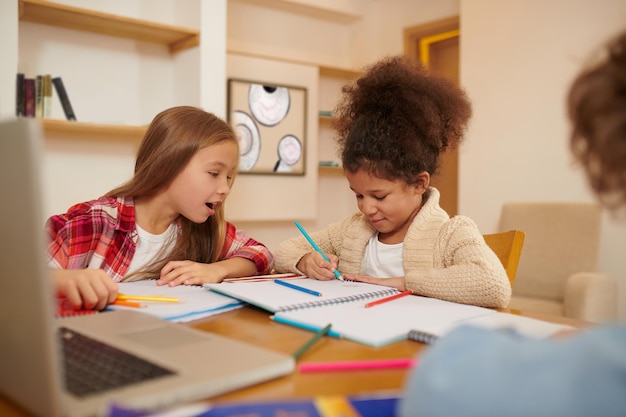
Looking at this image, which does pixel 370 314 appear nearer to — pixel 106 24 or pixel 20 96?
pixel 20 96

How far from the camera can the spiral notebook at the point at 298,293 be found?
0.94m

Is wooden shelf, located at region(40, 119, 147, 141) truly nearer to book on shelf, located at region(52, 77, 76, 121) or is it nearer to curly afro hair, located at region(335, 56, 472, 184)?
book on shelf, located at region(52, 77, 76, 121)

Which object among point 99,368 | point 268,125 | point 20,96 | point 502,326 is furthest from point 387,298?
point 268,125

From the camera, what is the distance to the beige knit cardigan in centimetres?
106

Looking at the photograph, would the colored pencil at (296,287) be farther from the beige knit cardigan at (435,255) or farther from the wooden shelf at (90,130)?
the wooden shelf at (90,130)

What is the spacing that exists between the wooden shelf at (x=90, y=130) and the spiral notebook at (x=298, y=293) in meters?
1.99

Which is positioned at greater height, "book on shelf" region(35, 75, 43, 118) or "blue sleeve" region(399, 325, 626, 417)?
"book on shelf" region(35, 75, 43, 118)

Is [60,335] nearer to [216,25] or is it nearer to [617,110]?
[617,110]

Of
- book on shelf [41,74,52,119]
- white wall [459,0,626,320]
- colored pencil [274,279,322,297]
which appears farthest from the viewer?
white wall [459,0,626,320]

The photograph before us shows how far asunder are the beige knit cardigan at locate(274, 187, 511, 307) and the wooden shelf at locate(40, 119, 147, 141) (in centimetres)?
170

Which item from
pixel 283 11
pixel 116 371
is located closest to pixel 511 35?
pixel 283 11

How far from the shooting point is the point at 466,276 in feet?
3.55

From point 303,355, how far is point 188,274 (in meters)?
0.59

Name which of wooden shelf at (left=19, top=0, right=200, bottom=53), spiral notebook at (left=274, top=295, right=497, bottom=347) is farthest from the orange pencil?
wooden shelf at (left=19, top=0, right=200, bottom=53)
